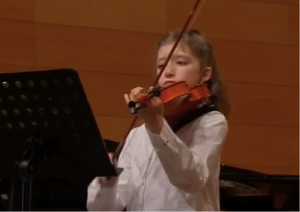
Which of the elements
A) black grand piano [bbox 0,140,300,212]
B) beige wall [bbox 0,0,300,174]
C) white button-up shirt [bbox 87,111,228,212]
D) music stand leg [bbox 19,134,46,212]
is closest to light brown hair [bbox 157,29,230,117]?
white button-up shirt [bbox 87,111,228,212]

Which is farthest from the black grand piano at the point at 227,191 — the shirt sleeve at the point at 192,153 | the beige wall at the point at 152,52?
the beige wall at the point at 152,52

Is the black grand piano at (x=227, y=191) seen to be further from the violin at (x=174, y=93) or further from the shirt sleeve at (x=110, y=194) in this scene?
the violin at (x=174, y=93)

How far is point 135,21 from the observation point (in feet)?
13.2

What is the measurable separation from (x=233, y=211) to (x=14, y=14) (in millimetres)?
1584

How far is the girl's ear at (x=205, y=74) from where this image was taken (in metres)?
2.03

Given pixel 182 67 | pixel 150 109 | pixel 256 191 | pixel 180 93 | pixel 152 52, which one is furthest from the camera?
pixel 152 52

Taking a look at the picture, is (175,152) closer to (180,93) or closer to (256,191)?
(180,93)

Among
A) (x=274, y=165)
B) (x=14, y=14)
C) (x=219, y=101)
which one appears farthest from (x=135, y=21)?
(x=219, y=101)

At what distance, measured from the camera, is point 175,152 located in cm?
175

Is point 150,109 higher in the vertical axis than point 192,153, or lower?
higher

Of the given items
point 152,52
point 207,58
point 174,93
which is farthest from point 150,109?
point 152,52

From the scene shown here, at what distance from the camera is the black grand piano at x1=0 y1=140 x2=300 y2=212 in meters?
2.79

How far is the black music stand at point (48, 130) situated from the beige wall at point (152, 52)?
188 cm

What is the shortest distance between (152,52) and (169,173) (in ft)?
7.63
